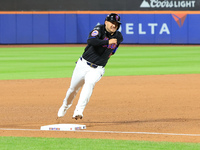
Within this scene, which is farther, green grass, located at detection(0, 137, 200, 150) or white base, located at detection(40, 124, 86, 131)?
white base, located at detection(40, 124, 86, 131)

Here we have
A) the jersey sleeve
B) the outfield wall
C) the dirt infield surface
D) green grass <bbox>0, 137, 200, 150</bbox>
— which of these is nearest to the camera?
A: green grass <bbox>0, 137, 200, 150</bbox>

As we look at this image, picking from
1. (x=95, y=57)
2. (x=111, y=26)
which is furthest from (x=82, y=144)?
(x=111, y=26)

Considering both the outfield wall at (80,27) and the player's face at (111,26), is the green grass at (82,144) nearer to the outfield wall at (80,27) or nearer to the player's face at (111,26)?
the player's face at (111,26)

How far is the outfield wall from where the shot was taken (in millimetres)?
32031

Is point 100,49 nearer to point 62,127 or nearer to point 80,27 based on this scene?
point 62,127

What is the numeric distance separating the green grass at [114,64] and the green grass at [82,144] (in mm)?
9628

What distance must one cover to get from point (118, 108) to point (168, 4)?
79.0 ft

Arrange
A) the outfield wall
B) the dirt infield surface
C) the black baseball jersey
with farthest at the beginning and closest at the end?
the outfield wall < the black baseball jersey < the dirt infield surface

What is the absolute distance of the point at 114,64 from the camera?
70.7ft

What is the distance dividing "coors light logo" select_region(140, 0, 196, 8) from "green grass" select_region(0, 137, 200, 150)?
27.3 meters

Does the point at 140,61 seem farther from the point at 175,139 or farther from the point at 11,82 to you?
the point at 175,139

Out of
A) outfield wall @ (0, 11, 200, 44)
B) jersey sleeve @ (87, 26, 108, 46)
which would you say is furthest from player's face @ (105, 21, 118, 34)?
outfield wall @ (0, 11, 200, 44)

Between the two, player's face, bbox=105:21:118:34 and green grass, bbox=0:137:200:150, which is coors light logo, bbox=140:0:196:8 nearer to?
player's face, bbox=105:21:118:34

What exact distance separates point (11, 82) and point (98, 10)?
19.2 m
